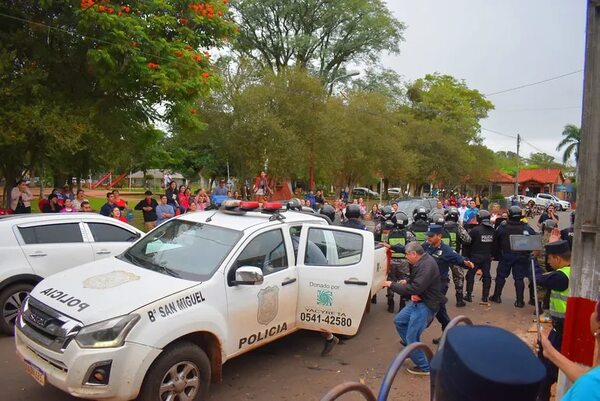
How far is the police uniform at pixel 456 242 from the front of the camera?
→ 8930mm

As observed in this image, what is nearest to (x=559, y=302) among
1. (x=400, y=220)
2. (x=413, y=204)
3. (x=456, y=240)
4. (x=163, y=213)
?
(x=400, y=220)

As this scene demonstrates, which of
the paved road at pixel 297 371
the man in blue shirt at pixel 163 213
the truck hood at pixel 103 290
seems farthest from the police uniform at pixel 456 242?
the man in blue shirt at pixel 163 213

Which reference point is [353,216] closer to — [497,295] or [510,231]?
[510,231]

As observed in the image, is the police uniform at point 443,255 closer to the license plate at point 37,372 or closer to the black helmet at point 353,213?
the black helmet at point 353,213

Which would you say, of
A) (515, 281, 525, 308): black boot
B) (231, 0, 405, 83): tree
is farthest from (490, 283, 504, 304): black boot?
(231, 0, 405, 83): tree

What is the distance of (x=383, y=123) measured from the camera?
30703 millimetres

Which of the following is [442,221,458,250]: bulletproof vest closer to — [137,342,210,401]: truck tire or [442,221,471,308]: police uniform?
[442,221,471,308]: police uniform

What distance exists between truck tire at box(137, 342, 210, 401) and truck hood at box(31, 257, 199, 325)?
51 centimetres

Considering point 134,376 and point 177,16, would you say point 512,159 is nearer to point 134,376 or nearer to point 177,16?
point 177,16

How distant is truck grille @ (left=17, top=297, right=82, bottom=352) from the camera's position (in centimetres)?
398

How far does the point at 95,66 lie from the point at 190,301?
29.3 feet

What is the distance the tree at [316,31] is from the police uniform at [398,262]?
30.8 meters

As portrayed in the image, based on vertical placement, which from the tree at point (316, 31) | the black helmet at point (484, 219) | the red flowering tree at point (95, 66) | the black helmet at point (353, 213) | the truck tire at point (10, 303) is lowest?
the truck tire at point (10, 303)

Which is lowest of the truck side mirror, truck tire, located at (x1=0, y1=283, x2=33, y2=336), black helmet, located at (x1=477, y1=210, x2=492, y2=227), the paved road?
the paved road
